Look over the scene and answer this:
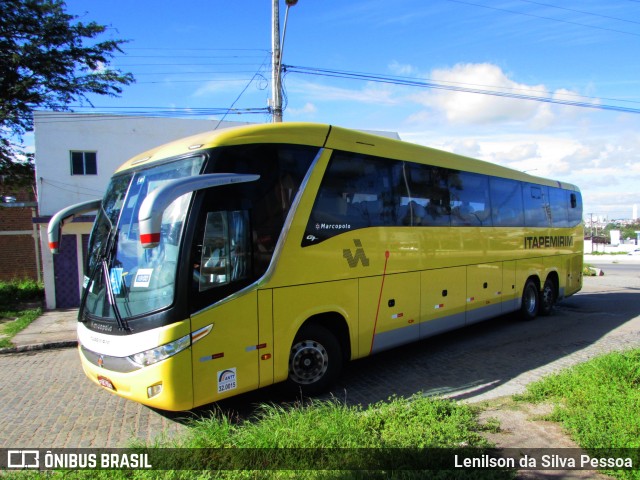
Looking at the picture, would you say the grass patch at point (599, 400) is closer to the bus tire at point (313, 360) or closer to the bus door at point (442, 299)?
the bus door at point (442, 299)

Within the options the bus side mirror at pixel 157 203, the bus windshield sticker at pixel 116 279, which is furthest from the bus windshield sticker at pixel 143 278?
the bus side mirror at pixel 157 203

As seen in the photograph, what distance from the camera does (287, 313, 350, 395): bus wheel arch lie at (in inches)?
217

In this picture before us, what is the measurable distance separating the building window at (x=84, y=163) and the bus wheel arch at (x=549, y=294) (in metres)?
14.4

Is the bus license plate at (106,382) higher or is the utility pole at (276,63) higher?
the utility pole at (276,63)

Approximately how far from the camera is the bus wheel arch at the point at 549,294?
11.7m

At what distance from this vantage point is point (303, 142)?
18.2ft

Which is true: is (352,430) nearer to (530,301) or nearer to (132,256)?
(132,256)

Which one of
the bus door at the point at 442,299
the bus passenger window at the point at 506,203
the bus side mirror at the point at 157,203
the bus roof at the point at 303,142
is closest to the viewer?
the bus side mirror at the point at 157,203

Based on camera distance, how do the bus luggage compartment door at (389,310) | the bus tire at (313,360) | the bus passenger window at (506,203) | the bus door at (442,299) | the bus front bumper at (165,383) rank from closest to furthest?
the bus front bumper at (165,383), the bus tire at (313,360), the bus luggage compartment door at (389,310), the bus door at (442,299), the bus passenger window at (506,203)

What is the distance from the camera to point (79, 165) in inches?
590

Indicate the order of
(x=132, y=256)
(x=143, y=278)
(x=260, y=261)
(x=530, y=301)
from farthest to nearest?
1. (x=530, y=301)
2. (x=260, y=261)
3. (x=132, y=256)
4. (x=143, y=278)

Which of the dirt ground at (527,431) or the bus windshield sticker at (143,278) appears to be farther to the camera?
the bus windshield sticker at (143,278)

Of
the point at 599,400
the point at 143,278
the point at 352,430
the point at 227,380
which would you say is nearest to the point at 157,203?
the point at 143,278

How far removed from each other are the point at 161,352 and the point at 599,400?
459cm
